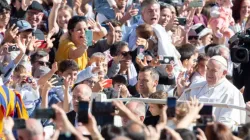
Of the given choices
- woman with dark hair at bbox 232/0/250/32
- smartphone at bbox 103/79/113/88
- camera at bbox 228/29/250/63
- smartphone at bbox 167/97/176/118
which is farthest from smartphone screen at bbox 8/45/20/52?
woman with dark hair at bbox 232/0/250/32

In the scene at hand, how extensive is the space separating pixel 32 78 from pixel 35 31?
1.76 meters

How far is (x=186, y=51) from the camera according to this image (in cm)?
1580

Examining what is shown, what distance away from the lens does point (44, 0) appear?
52.9ft

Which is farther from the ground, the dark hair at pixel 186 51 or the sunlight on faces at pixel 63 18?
the sunlight on faces at pixel 63 18

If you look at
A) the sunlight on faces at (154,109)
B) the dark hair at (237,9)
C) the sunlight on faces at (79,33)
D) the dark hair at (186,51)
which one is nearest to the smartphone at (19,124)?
the sunlight on faces at (154,109)

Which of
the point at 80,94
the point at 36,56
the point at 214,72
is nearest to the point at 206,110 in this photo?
the point at 80,94

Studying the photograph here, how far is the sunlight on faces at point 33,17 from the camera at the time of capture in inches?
583

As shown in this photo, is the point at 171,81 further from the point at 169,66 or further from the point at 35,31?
the point at 35,31

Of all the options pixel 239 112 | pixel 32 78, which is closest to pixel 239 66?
pixel 239 112

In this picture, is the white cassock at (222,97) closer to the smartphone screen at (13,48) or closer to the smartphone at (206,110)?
the smartphone at (206,110)

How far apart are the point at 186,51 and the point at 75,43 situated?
2019 mm

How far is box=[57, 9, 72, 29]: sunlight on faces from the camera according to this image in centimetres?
1549

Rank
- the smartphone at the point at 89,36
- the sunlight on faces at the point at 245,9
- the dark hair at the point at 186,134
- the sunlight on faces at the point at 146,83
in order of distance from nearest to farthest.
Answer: the dark hair at the point at 186,134
the sunlight on faces at the point at 146,83
the smartphone at the point at 89,36
the sunlight on faces at the point at 245,9

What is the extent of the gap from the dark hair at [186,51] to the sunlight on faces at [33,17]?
82.3 inches
